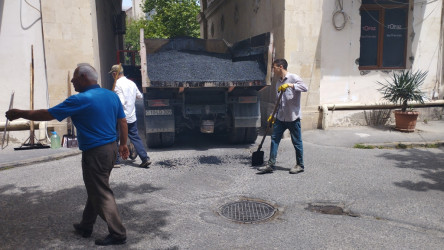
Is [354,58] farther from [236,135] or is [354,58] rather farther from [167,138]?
[167,138]

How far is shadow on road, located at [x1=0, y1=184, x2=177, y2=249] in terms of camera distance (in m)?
3.63

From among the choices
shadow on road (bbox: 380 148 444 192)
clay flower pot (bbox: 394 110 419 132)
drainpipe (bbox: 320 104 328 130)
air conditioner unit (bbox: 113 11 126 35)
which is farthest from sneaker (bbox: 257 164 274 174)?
air conditioner unit (bbox: 113 11 126 35)

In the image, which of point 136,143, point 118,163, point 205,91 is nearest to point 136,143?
point 136,143

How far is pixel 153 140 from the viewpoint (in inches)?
298

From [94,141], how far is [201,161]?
3.47 meters

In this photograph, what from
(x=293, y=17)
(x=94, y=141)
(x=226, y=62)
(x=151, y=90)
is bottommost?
(x=94, y=141)

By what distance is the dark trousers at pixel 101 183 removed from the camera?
3412mm

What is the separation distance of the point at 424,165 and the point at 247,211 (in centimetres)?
377

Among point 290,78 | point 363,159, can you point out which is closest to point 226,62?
point 290,78

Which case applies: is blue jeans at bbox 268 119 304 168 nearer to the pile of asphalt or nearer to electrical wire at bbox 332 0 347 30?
the pile of asphalt

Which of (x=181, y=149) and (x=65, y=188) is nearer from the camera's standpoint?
(x=65, y=188)

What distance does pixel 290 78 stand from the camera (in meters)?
5.86

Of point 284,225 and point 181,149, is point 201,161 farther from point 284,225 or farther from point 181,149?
point 284,225

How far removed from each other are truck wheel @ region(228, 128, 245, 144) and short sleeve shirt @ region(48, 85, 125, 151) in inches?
176
